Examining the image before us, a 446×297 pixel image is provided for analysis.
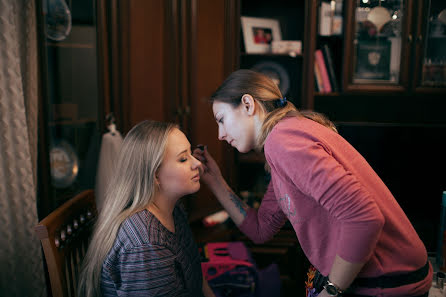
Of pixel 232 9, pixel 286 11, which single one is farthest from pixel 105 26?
pixel 286 11

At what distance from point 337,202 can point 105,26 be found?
4.44 feet

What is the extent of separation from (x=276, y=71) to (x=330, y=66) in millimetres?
333

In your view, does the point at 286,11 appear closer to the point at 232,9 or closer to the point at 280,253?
the point at 232,9

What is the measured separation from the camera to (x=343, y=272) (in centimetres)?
97

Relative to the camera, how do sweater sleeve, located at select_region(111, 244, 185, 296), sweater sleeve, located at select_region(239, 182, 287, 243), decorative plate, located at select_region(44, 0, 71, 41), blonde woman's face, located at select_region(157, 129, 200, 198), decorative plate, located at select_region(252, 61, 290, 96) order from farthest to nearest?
1. decorative plate, located at select_region(252, 61, 290, 96)
2. decorative plate, located at select_region(44, 0, 71, 41)
3. sweater sleeve, located at select_region(239, 182, 287, 243)
4. blonde woman's face, located at select_region(157, 129, 200, 198)
5. sweater sleeve, located at select_region(111, 244, 185, 296)

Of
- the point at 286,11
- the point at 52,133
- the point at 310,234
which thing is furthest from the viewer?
the point at 286,11

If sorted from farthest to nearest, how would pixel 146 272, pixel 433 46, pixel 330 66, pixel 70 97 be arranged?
1. pixel 330 66
2. pixel 433 46
3. pixel 70 97
4. pixel 146 272

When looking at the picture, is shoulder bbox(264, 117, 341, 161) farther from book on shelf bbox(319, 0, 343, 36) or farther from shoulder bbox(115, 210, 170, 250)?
book on shelf bbox(319, 0, 343, 36)

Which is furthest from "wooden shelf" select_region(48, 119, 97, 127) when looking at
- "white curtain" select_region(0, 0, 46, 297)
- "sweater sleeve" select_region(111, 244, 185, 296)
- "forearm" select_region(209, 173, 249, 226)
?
"sweater sleeve" select_region(111, 244, 185, 296)

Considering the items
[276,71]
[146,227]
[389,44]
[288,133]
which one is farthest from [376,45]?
[146,227]

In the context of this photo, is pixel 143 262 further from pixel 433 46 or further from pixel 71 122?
pixel 433 46

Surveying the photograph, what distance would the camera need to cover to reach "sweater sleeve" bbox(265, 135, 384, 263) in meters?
0.91

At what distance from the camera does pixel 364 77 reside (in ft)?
7.68

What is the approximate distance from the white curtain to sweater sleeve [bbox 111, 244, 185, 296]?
507 millimetres
